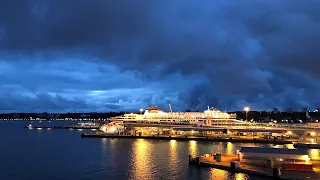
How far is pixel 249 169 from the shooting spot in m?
41.0

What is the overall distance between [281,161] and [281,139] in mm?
47087

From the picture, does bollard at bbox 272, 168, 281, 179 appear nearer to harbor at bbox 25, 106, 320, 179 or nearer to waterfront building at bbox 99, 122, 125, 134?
harbor at bbox 25, 106, 320, 179

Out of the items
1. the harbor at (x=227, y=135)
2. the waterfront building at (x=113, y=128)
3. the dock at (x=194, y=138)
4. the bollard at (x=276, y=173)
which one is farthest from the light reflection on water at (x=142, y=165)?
the waterfront building at (x=113, y=128)

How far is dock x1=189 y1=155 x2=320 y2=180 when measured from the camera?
36806 mm

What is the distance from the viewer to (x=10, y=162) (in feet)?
181

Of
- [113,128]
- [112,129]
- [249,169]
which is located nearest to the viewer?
[249,169]

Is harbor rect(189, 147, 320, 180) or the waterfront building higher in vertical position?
the waterfront building

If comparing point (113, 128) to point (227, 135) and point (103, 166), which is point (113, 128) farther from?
point (103, 166)

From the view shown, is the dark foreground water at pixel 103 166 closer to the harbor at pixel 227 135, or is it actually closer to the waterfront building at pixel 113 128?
the harbor at pixel 227 135

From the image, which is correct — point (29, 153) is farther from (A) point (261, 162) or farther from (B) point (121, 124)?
(B) point (121, 124)

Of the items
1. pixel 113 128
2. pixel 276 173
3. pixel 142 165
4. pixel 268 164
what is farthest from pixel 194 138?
pixel 276 173

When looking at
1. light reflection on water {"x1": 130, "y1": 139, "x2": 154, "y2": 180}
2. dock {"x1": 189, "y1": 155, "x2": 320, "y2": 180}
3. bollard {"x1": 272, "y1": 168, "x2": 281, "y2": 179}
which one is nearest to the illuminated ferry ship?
light reflection on water {"x1": 130, "y1": 139, "x2": 154, "y2": 180}

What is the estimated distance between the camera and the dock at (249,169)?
36806 millimetres

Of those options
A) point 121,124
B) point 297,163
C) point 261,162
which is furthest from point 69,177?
point 121,124
